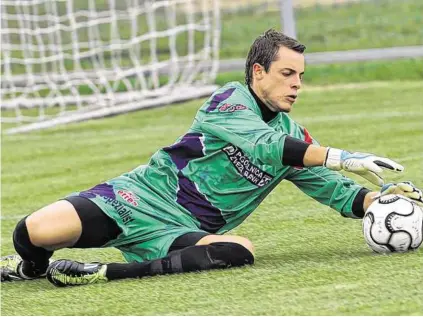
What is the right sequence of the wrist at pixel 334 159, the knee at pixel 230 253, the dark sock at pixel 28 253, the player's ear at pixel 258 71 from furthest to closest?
the player's ear at pixel 258 71, the dark sock at pixel 28 253, the knee at pixel 230 253, the wrist at pixel 334 159

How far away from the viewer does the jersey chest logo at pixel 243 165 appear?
5844 mm

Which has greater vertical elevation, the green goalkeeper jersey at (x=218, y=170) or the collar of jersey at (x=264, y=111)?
the collar of jersey at (x=264, y=111)

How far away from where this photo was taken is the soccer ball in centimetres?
566

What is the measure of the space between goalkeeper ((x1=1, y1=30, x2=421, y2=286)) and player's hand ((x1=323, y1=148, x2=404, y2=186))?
188 mm

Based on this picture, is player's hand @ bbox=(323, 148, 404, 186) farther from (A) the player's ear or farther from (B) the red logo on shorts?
(B) the red logo on shorts

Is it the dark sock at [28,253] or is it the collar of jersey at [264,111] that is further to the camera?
the collar of jersey at [264,111]

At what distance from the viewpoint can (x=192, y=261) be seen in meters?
5.60

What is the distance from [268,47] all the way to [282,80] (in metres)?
0.19

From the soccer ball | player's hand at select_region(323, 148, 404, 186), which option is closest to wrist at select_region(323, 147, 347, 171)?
player's hand at select_region(323, 148, 404, 186)

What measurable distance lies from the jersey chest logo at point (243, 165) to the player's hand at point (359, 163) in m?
0.52

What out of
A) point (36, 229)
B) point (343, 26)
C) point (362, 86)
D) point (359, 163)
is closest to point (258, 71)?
point (359, 163)

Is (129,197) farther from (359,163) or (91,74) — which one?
(91,74)

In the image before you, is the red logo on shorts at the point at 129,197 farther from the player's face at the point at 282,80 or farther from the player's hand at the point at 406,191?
the player's hand at the point at 406,191

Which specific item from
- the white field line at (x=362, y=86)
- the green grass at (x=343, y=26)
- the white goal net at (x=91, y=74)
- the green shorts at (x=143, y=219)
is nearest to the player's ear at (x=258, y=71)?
the green shorts at (x=143, y=219)
